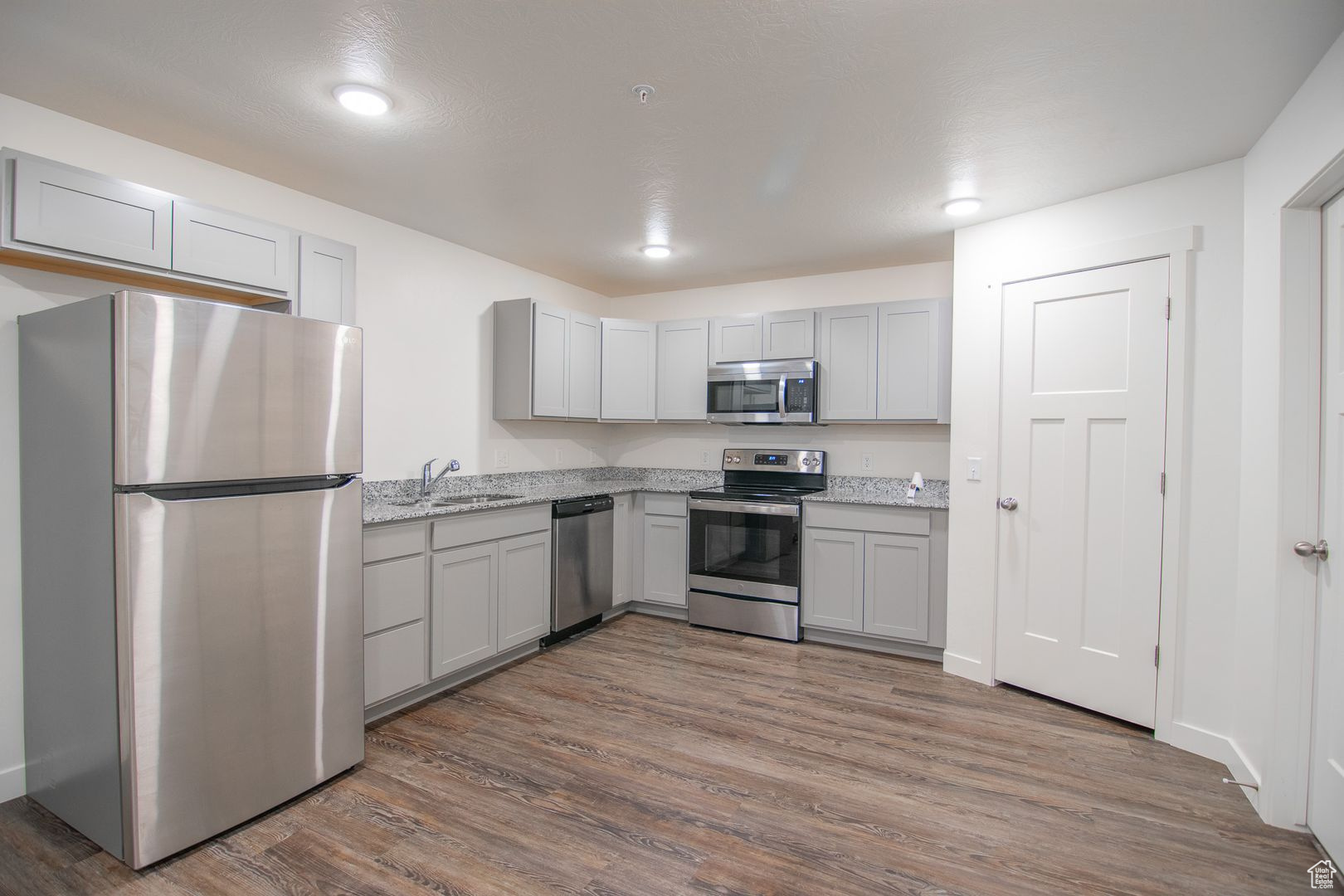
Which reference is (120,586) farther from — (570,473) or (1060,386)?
(1060,386)

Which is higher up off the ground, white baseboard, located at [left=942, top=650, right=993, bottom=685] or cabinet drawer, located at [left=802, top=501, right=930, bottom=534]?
cabinet drawer, located at [left=802, top=501, right=930, bottom=534]

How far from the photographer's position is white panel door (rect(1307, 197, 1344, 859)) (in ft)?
6.21

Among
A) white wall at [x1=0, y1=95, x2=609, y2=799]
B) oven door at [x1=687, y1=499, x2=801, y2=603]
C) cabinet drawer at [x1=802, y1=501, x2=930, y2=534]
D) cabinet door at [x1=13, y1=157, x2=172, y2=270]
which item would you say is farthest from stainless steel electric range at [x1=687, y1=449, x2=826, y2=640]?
cabinet door at [x1=13, y1=157, x2=172, y2=270]

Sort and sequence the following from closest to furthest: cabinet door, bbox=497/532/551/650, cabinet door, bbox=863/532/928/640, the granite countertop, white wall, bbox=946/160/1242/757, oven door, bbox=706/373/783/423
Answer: white wall, bbox=946/160/1242/757 < the granite countertop < cabinet door, bbox=497/532/551/650 < cabinet door, bbox=863/532/928/640 < oven door, bbox=706/373/783/423

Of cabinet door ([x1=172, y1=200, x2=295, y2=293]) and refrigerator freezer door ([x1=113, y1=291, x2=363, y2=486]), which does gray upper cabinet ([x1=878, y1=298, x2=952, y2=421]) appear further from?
cabinet door ([x1=172, y1=200, x2=295, y2=293])

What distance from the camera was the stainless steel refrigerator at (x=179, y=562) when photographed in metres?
1.83

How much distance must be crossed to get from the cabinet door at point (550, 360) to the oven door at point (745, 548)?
1212 mm

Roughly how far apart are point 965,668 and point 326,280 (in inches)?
154

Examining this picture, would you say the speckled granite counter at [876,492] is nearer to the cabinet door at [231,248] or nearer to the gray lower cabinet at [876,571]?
the gray lower cabinet at [876,571]

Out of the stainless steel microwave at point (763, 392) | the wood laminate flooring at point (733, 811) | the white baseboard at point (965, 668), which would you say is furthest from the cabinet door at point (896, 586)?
the stainless steel microwave at point (763, 392)

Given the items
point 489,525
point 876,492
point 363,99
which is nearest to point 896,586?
point 876,492

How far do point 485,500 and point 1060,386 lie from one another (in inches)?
128

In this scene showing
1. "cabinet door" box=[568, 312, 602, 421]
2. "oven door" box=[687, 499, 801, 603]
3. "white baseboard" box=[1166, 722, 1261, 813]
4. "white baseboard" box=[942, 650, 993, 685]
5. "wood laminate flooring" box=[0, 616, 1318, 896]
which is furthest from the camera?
"cabinet door" box=[568, 312, 602, 421]

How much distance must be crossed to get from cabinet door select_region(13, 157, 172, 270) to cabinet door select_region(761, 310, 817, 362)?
3368 mm
